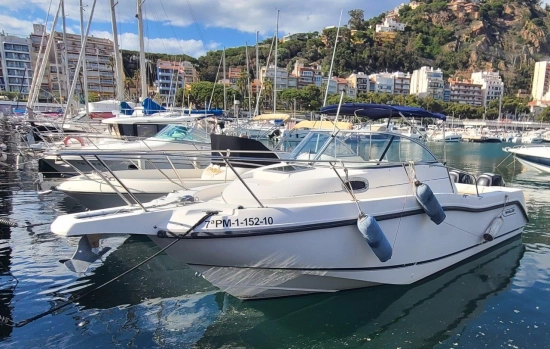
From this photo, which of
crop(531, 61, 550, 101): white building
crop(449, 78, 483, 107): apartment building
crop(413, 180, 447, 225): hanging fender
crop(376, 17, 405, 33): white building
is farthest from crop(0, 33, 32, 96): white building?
crop(531, 61, 550, 101): white building

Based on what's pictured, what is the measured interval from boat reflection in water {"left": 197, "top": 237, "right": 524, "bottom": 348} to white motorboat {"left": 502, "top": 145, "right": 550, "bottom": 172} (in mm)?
16162

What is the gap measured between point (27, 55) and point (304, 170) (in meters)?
106

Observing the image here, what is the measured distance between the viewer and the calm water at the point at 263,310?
4664 mm

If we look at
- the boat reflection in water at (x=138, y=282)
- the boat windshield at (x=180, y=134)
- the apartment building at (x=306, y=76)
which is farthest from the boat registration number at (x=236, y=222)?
the apartment building at (x=306, y=76)

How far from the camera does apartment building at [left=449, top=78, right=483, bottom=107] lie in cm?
13175

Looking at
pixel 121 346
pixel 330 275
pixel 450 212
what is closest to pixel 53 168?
pixel 121 346

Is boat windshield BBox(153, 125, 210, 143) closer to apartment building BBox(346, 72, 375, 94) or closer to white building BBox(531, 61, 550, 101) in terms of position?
apartment building BBox(346, 72, 375, 94)

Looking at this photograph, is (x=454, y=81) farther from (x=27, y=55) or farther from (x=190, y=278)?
(x=190, y=278)

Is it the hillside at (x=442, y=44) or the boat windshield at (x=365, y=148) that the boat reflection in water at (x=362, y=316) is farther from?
the hillside at (x=442, y=44)

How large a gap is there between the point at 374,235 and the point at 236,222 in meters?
1.77

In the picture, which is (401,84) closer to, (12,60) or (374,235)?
(12,60)

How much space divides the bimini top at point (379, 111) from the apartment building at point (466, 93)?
462 feet

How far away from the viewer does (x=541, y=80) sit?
139 m

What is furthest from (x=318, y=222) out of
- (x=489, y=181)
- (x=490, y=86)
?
(x=490, y=86)
